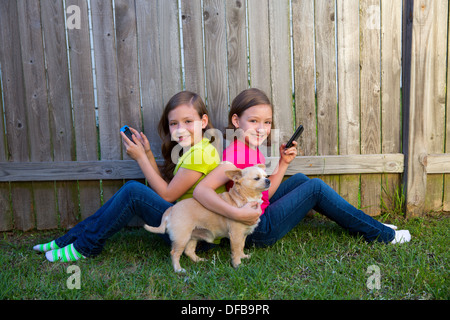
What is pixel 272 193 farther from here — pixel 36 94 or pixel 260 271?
pixel 36 94

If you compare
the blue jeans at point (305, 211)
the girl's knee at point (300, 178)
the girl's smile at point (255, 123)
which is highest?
the girl's smile at point (255, 123)

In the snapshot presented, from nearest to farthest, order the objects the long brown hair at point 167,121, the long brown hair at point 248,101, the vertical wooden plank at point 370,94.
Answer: the long brown hair at point 248,101
the long brown hair at point 167,121
the vertical wooden plank at point 370,94

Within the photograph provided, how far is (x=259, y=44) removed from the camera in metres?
2.96

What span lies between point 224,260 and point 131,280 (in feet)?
2.20

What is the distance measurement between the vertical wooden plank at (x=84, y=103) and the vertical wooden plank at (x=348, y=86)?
226 centimetres

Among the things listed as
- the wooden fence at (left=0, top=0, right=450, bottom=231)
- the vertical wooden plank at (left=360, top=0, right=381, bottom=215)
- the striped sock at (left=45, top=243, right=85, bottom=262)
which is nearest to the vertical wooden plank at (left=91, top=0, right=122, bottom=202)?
the wooden fence at (left=0, top=0, right=450, bottom=231)

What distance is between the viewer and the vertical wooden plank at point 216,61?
2.91 meters

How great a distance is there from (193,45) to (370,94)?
1.71 meters

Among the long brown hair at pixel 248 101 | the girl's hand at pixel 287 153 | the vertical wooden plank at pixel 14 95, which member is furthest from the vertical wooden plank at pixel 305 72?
the vertical wooden plank at pixel 14 95

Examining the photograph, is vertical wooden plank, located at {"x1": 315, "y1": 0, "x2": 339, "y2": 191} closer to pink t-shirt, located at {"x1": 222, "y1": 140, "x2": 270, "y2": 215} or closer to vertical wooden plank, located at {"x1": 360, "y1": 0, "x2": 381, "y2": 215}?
vertical wooden plank, located at {"x1": 360, "y1": 0, "x2": 381, "y2": 215}

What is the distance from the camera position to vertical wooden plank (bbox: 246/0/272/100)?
9.59ft

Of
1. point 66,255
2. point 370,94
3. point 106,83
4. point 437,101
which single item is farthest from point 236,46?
point 66,255

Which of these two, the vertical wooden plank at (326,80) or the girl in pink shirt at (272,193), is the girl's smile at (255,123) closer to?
the girl in pink shirt at (272,193)
